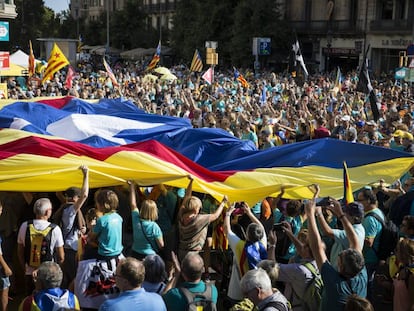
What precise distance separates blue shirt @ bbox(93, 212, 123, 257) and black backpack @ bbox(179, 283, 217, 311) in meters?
1.25

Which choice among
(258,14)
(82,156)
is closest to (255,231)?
(82,156)

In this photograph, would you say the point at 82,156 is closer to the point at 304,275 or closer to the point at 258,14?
the point at 304,275

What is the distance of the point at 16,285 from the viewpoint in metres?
6.52

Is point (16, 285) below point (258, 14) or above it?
below

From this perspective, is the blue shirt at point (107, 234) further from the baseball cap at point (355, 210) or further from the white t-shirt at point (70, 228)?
the baseball cap at point (355, 210)

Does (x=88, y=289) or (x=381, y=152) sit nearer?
(x=88, y=289)

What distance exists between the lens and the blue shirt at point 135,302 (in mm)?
3836

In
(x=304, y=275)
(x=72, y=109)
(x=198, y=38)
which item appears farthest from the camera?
(x=198, y=38)

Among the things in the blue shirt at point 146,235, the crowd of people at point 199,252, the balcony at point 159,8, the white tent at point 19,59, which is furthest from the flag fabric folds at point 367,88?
the balcony at point 159,8

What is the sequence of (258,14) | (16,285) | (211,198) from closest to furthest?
1. (16,285)
2. (211,198)
3. (258,14)

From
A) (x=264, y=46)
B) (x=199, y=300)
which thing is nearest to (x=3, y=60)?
(x=199, y=300)

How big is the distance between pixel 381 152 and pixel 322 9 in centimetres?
3702

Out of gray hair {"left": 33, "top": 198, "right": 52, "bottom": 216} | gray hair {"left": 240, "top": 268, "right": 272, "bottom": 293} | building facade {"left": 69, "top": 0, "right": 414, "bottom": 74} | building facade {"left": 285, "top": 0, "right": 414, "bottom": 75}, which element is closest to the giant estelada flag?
gray hair {"left": 33, "top": 198, "right": 52, "bottom": 216}

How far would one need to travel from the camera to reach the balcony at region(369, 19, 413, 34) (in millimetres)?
35531
